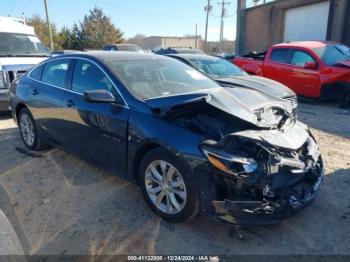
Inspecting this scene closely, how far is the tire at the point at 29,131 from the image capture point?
16.9 ft

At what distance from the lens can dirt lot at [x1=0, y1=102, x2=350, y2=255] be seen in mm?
2885

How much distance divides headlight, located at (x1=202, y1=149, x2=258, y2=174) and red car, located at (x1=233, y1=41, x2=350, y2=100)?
7.04 metres

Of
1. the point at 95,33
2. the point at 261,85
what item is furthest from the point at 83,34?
the point at 261,85

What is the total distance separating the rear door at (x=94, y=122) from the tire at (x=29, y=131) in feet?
3.39

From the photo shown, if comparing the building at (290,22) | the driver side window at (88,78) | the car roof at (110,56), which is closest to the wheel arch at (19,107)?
the car roof at (110,56)

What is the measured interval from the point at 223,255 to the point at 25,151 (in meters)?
3.99

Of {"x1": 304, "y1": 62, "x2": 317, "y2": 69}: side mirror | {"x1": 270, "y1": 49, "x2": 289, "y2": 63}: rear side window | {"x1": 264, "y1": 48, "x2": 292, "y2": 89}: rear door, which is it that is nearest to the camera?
{"x1": 304, "y1": 62, "x2": 317, "y2": 69}: side mirror

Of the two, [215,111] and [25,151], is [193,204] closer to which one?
[215,111]

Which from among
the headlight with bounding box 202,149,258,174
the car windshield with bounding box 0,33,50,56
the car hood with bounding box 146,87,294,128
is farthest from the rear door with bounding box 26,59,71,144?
the car windshield with bounding box 0,33,50,56

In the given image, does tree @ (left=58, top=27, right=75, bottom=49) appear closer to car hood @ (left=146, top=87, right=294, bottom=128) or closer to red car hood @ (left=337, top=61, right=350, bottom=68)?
red car hood @ (left=337, top=61, right=350, bottom=68)

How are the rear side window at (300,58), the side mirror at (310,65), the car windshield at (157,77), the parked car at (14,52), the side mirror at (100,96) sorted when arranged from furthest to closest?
1. the rear side window at (300,58)
2. the side mirror at (310,65)
3. the parked car at (14,52)
4. the car windshield at (157,77)
5. the side mirror at (100,96)

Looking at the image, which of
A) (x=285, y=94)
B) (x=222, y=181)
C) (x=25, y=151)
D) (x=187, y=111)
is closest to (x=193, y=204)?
(x=222, y=181)

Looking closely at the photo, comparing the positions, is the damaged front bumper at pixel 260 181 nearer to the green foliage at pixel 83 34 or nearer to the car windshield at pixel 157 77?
the car windshield at pixel 157 77

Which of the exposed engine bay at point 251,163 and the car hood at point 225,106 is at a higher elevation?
the car hood at point 225,106
